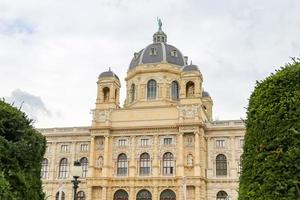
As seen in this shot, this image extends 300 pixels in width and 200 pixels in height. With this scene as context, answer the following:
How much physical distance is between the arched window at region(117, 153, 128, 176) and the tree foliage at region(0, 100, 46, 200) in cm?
4162

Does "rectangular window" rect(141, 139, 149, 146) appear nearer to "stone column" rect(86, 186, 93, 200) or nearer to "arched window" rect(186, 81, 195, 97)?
"arched window" rect(186, 81, 195, 97)

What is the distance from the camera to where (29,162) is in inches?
732

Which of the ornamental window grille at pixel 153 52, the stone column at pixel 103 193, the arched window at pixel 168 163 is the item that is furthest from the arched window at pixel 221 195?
the ornamental window grille at pixel 153 52

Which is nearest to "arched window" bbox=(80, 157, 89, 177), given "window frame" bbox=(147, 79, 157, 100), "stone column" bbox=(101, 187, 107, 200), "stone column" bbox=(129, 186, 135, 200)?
"stone column" bbox=(101, 187, 107, 200)

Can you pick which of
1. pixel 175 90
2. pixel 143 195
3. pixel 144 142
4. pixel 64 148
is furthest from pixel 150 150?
pixel 64 148

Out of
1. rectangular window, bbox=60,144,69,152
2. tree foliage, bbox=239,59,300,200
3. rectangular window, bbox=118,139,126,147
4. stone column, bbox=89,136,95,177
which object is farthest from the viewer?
rectangular window, bbox=60,144,69,152

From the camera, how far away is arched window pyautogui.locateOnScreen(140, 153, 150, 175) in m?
60.1

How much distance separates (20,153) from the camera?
59.3ft

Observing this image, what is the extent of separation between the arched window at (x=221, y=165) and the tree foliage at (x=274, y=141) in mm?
45691

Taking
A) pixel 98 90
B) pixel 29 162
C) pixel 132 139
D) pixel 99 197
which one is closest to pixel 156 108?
pixel 132 139

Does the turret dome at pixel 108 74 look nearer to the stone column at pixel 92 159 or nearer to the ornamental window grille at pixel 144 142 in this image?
the stone column at pixel 92 159

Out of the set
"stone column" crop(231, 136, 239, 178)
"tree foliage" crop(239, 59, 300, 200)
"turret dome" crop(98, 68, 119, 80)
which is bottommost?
"tree foliage" crop(239, 59, 300, 200)

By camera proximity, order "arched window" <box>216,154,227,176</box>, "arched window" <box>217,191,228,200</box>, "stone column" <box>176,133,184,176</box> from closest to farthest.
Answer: "stone column" <box>176,133,184,176</box> → "arched window" <box>217,191,228,200</box> → "arched window" <box>216,154,227,176</box>

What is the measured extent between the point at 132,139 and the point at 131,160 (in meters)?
2.84
